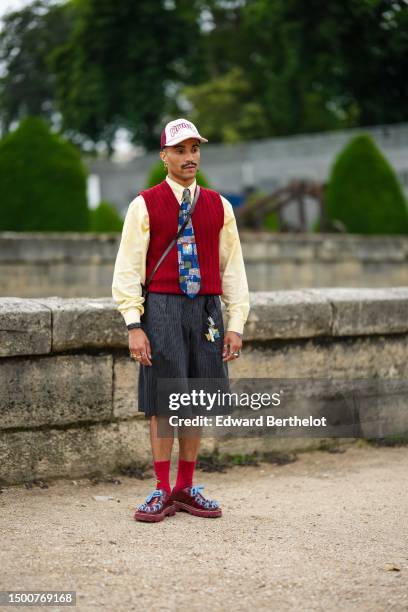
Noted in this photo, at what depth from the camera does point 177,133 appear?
13.1ft

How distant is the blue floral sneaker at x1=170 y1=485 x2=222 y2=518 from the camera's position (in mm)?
4188

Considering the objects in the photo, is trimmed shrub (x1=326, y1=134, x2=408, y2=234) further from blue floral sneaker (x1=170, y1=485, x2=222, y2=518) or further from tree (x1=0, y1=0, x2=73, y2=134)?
tree (x1=0, y1=0, x2=73, y2=134)

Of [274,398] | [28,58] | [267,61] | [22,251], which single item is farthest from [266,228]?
[28,58]

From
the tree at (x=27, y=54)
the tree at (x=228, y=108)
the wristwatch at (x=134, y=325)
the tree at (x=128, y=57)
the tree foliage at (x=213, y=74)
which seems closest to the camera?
the wristwatch at (x=134, y=325)

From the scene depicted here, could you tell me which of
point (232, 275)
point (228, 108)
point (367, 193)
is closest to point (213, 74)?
point (228, 108)

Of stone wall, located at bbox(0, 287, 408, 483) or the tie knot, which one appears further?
stone wall, located at bbox(0, 287, 408, 483)

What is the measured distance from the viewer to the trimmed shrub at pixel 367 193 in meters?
14.8

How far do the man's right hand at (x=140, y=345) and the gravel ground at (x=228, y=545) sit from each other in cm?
76

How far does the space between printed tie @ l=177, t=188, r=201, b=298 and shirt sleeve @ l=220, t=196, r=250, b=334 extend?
212 millimetres

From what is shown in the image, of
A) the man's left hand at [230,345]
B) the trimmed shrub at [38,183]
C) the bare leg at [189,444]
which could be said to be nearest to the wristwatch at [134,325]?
the man's left hand at [230,345]

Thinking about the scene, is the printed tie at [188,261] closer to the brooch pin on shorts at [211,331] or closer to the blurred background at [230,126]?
the brooch pin on shorts at [211,331]

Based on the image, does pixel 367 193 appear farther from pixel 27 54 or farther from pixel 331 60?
pixel 27 54

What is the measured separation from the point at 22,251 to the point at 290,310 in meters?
5.70

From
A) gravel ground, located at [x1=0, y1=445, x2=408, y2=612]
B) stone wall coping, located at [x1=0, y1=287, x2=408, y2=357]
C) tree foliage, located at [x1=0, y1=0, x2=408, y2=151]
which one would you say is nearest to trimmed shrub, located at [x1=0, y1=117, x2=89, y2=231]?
stone wall coping, located at [x1=0, y1=287, x2=408, y2=357]
